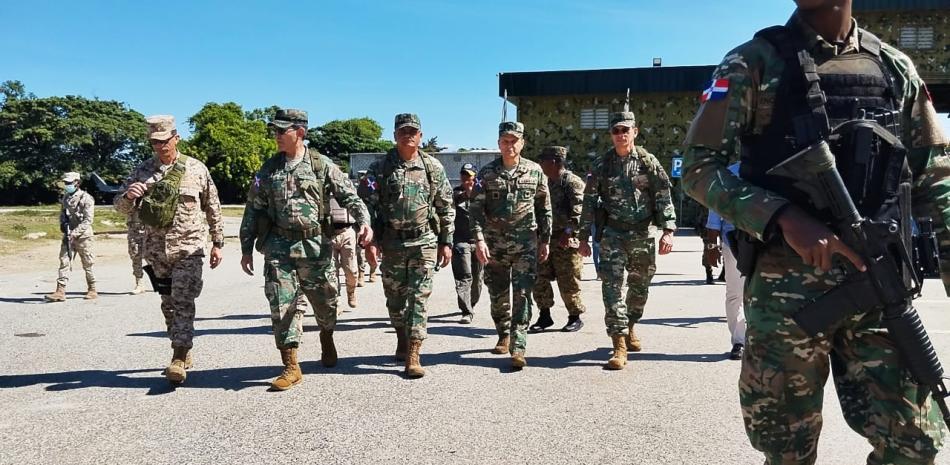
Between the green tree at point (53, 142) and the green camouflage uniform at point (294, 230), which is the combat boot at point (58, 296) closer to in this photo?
the green camouflage uniform at point (294, 230)

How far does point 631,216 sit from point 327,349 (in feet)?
9.29

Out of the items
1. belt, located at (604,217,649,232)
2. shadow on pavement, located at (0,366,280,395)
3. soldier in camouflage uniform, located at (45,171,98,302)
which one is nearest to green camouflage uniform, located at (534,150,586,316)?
belt, located at (604,217,649,232)

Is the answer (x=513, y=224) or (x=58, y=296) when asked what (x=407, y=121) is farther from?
(x=58, y=296)

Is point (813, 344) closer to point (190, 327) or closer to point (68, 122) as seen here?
point (190, 327)

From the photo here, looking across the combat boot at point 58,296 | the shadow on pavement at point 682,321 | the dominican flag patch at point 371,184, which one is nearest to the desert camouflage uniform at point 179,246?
the dominican flag patch at point 371,184

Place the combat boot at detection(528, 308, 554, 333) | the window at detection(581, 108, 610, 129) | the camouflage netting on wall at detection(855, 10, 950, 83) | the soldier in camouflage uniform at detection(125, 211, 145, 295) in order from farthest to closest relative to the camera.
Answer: the window at detection(581, 108, 610, 129), the camouflage netting on wall at detection(855, 10, 950, 83), the soldier in camouflage uniform at detection(125, 211, 145, 295), the combat boot at detection(528, 308, 554, 333)

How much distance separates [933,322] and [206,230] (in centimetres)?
749

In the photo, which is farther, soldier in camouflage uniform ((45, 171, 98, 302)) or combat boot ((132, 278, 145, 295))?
combat boot ((132, 278, 145, 295))

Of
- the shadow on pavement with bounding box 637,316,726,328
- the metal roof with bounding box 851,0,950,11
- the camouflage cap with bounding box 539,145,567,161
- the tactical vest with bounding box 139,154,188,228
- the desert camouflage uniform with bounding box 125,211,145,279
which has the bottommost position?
the shadow on pavement with bounding box 637,316,726,328

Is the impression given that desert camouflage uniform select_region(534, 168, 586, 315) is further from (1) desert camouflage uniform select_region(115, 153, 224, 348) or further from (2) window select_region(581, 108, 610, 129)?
(2) window select_region(581, 108, 610, 129)

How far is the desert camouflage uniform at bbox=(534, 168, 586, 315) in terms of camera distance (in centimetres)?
709

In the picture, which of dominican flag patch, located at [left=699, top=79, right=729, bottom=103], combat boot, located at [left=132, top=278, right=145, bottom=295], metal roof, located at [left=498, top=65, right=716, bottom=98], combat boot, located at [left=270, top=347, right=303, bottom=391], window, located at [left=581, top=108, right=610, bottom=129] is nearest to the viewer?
dominican flag patch, located at [left=699, top=79, right=729, bottom=103]

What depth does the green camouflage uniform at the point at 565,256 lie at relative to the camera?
23.2ft

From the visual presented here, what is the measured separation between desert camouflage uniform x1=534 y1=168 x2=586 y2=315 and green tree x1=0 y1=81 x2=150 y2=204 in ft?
172
